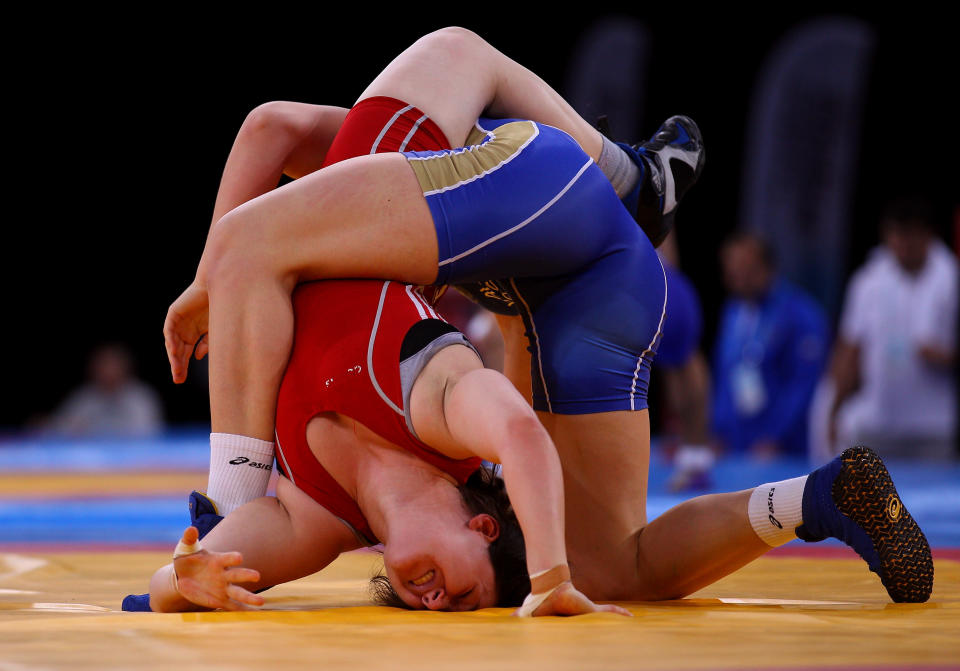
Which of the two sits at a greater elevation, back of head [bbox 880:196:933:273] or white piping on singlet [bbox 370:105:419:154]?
back of head [bbox 880:196:933:273]

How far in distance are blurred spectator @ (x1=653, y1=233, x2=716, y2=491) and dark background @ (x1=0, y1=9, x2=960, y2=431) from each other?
4.12 meters

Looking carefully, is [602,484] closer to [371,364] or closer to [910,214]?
[371,364]

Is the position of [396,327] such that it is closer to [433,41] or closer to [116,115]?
[433,41]

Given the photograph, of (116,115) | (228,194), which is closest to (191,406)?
(116,115)

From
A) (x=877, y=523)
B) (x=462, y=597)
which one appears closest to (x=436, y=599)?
(x=462, y=597)

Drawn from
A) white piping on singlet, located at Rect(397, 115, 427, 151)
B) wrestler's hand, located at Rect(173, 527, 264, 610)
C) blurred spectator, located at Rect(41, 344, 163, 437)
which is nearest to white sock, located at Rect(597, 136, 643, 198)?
white piping on singlet, located at Rect(397, 115, 427, 151)

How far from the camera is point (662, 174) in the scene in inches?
121

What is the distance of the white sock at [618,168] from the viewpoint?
300cm

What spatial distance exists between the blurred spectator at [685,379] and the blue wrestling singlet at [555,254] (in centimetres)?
292

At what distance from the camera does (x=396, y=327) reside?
2484mm

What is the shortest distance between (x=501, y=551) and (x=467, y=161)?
79cm

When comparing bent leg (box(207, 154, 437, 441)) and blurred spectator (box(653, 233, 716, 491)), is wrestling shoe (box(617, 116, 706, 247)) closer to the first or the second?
bent leg (box(207, 154, 437, 441))

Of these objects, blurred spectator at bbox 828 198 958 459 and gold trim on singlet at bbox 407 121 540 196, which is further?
blurred spectator at bbox 828 198 958 459

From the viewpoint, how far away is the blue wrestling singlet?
2.52m
